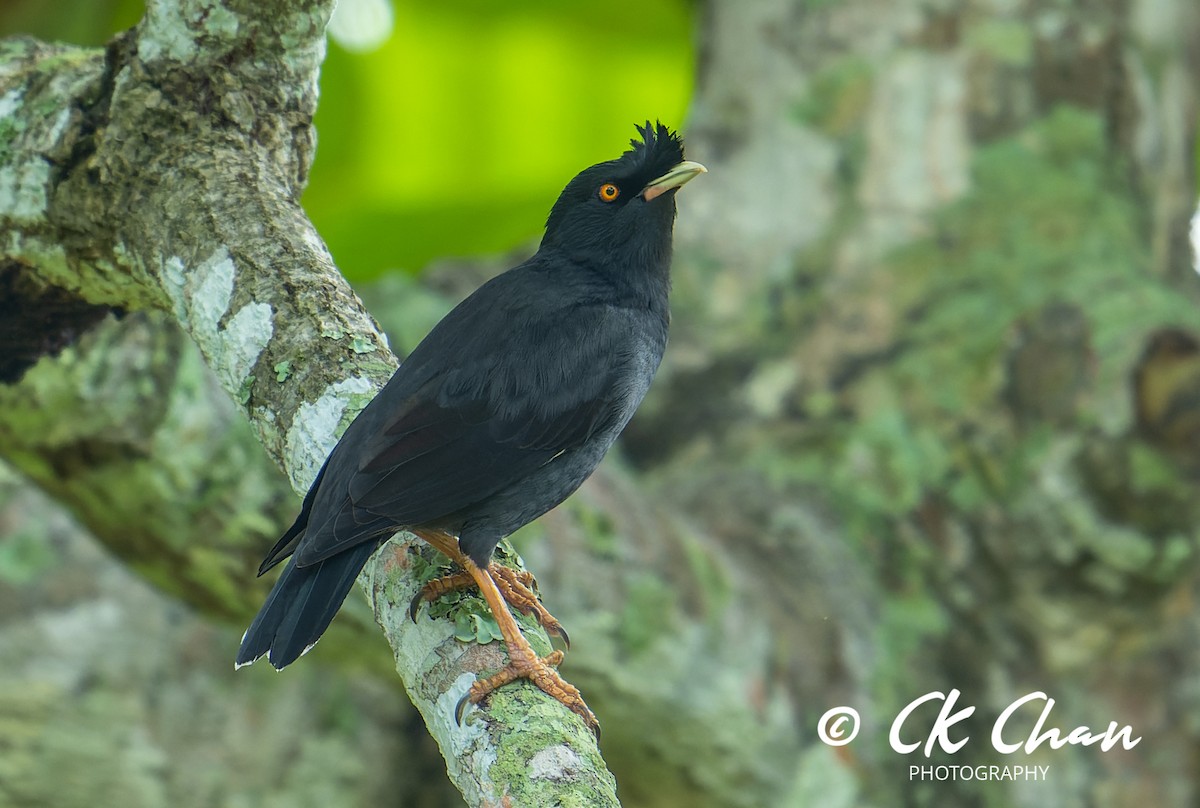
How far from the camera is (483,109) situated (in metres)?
6.97

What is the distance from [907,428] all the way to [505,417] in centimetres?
224

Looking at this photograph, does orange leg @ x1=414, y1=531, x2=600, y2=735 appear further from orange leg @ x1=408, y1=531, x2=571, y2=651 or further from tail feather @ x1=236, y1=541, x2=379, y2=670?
tail feather @ x1=236, y1=541, x2=379, y2=670

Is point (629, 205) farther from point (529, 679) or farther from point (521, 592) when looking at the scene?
point (529, 679)

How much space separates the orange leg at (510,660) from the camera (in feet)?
7.60

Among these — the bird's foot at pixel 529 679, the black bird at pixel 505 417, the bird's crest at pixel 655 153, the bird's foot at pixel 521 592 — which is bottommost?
the bird's foot at pixel 529 679

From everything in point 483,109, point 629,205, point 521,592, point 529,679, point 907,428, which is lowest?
point 529,679

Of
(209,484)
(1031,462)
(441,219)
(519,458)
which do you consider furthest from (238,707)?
(441,219)

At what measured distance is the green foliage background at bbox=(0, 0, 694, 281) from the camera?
22.0 feet

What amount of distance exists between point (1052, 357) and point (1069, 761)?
4.26ft

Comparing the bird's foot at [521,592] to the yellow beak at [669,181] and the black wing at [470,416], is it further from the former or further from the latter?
the yellow beak at [669,181]

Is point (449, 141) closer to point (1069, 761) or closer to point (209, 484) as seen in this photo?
point (209, 484)

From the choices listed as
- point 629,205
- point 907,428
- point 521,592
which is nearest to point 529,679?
point 521,592

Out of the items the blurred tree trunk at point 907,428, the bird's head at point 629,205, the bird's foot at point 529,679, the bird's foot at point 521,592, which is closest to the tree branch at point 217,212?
the bird's foot at point 529,679

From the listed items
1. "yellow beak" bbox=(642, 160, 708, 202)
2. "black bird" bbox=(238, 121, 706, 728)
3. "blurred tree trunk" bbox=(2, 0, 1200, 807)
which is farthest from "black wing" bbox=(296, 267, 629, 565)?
"blurred tree trunk" bbox=(2, 0, 1200, 807)
